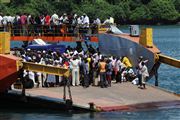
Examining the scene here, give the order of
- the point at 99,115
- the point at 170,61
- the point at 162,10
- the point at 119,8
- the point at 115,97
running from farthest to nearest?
the point at 162,10, the point at 119,8, the point at 170,61, the point at 115,97, the point at 99,115

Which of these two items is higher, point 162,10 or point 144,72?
point 144,72

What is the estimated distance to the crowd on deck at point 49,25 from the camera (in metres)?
44.1

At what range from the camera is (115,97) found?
3362 centimetres

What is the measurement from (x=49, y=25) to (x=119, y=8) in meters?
108

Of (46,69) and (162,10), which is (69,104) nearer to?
(46,69)

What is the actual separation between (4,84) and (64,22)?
1208cm

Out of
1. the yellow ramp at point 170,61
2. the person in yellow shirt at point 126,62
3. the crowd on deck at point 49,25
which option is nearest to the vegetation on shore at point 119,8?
the crowd on deck at point 49,25

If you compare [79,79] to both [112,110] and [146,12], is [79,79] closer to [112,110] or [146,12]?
[112,110]

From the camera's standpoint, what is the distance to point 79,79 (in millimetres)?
35562

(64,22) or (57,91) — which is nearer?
(57,91)

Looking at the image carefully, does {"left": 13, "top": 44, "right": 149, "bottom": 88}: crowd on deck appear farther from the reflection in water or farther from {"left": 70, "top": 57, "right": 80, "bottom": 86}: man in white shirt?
the reflection in water

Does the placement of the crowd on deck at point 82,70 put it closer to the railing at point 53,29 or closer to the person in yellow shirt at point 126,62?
the person in yellow shirt at point 126,62

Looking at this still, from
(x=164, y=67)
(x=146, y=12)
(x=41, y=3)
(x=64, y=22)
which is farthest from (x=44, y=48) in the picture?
(x=146, y=12)

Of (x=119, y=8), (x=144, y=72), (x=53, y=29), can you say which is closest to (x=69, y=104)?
(x=144, y=72)
